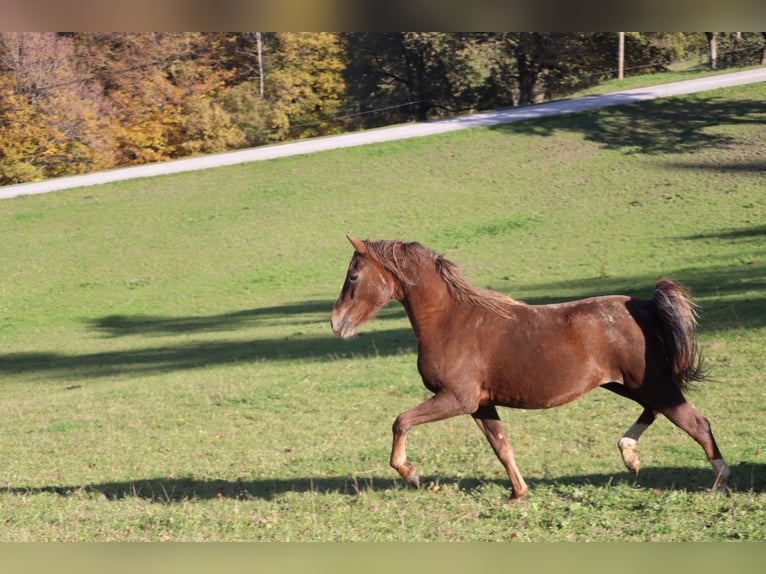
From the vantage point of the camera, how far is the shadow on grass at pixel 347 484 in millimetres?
8086

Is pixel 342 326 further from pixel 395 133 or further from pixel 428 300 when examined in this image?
pixel 395 133

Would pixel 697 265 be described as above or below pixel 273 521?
below

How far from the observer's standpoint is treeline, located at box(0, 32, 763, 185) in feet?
134

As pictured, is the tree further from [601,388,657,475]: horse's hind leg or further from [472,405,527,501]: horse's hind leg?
[601,388,657,475]: horse's hind leg

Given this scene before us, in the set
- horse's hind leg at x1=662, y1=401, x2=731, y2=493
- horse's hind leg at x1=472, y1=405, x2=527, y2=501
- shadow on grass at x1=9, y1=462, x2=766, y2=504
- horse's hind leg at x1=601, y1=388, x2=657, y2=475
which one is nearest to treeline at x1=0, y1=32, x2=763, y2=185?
shadow on grass at x1=9, y1=462, x2=766, y2=504

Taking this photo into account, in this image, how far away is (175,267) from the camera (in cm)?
3138

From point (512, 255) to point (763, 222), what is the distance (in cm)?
749

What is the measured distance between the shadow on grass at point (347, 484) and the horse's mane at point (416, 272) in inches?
67.4

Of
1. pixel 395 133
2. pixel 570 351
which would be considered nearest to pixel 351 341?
pixel 570 351

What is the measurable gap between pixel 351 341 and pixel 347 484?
11434 mm

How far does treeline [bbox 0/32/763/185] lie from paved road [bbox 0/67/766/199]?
2.89 m

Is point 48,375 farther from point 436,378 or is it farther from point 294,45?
point 294,45
